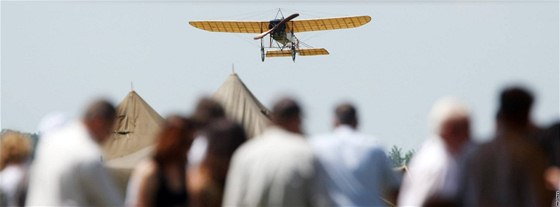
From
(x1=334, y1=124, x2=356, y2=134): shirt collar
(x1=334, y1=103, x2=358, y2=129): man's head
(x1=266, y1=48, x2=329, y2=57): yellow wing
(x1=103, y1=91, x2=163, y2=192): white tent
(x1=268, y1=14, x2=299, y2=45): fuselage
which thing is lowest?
(x1=103, y1=91, x2=163, y2=192): white tent

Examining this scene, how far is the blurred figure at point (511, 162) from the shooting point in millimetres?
10227

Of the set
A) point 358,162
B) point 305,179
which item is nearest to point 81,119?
point 305,179

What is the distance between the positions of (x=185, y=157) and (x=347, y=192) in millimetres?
1549

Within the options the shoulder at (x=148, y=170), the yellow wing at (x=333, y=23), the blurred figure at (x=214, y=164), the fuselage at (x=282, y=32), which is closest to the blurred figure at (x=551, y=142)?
the blurred figure at (x=214, y=164)

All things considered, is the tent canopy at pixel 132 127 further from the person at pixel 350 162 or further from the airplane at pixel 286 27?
the airplane at pixel 286 27

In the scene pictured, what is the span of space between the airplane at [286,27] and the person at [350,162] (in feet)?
189

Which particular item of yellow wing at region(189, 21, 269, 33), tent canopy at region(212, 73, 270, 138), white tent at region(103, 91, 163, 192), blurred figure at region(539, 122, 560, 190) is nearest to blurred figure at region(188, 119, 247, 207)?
blurred figure at region(539, 122, 560, 190)

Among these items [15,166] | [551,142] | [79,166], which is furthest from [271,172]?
[15,166]

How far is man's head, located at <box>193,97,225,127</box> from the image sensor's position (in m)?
11.0

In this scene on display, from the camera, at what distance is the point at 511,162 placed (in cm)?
1023

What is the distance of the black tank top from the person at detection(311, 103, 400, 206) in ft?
4.30

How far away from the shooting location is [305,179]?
1059 cm

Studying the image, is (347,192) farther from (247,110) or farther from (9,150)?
(247,110)

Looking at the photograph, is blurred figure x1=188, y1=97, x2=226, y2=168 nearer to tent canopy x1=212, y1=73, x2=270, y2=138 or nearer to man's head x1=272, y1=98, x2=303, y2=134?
man's head x1=272, y1=98, x2=303, y2=134
